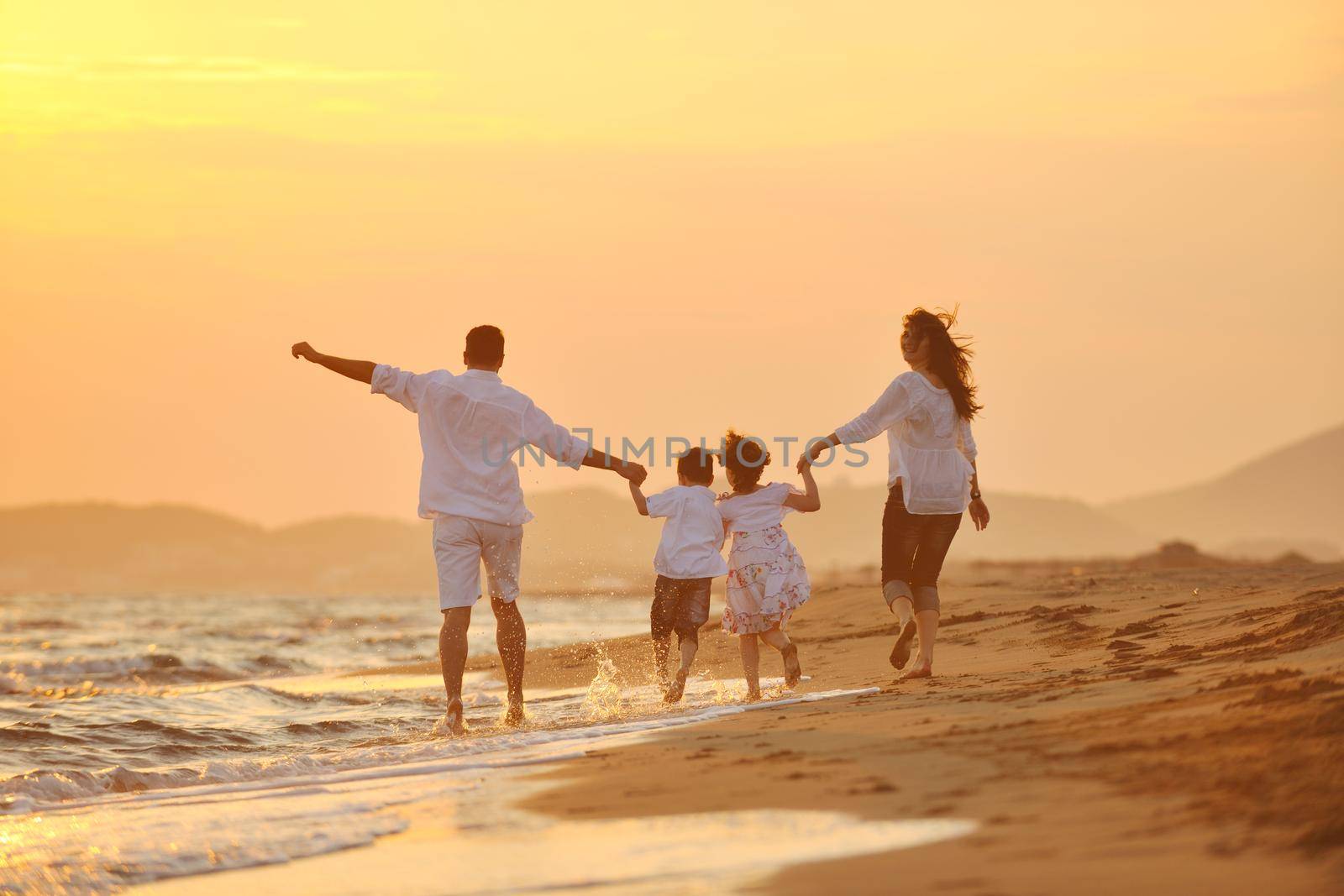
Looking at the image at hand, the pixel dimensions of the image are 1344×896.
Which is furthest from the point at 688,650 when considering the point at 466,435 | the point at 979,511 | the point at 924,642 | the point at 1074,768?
the point at 1074,768

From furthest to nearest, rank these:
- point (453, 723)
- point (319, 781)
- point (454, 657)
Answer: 1. point (454, 657)
2. point (453, 723)
3. point (319, 781)

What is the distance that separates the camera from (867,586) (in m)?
14.5

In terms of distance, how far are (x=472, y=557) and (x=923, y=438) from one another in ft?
8.05

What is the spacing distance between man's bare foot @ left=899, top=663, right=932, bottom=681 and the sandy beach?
140 millimetres

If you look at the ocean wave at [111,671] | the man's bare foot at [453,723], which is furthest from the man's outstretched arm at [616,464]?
the ocean wave at [111,671]

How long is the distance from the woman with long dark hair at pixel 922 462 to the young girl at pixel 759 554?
73 cm

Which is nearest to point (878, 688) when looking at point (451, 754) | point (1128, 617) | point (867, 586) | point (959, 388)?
point (959, 388)

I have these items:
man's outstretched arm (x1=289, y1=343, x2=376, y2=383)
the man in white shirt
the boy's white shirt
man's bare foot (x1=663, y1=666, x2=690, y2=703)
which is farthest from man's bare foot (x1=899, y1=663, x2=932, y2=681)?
man's outstretched arm (x1=289, y1=343, x2=376, y2=383)

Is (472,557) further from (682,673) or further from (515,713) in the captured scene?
(682,673)

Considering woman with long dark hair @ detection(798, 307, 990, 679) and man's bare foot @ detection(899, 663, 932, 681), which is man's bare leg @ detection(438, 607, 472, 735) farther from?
man's bare foot @ detection(899, 663, 932, 681)

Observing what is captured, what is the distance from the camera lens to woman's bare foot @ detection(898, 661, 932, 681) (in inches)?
290

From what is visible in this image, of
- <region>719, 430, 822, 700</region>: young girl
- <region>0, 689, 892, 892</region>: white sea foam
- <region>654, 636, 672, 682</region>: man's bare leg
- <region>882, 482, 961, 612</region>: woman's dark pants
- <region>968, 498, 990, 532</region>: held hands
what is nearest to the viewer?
<region>0, 689, 892, 892</region>: white sea foam

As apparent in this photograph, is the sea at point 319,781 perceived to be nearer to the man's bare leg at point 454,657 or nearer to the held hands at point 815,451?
the man's bare leg at point 454,657

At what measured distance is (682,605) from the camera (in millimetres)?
8375
